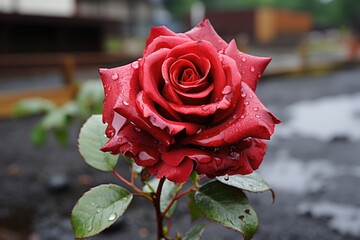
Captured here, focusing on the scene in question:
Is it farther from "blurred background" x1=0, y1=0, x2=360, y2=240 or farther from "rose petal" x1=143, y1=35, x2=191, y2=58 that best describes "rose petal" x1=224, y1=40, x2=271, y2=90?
"blurred background" x1=0, y1=0, x2=360, y2=240

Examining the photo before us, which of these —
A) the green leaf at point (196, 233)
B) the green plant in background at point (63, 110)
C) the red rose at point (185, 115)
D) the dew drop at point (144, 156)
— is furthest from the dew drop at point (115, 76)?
the green plant in background at point (63, 110)

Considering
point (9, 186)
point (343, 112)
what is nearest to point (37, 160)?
point (9, 186)

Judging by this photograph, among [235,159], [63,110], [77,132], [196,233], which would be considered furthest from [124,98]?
[77,132]

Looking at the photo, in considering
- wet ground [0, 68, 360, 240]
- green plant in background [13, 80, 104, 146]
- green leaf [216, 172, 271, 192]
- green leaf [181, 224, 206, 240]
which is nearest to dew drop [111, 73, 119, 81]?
green leaf [216, 172, 271, 192]

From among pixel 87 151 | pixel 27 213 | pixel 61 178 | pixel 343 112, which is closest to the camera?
pixel 87 151

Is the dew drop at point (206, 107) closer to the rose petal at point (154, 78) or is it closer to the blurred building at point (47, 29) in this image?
the rose petal at point (154, 78)

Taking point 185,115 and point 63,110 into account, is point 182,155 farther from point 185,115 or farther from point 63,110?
point 63,110

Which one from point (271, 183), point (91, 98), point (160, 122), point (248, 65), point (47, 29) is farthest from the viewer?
point (47, 29)

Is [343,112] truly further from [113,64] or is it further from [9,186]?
[9,186]
